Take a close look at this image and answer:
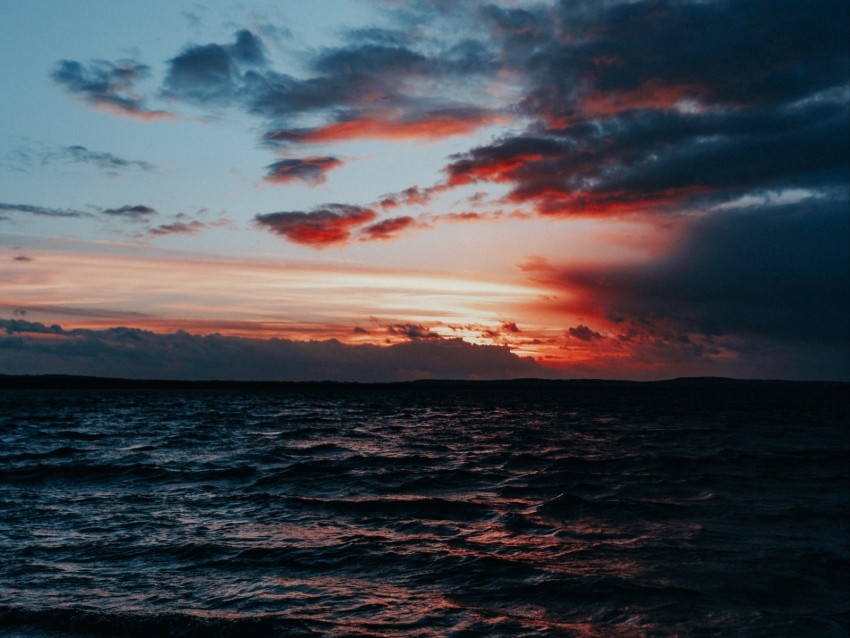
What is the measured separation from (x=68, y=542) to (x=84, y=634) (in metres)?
6.26

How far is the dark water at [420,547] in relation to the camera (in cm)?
1049

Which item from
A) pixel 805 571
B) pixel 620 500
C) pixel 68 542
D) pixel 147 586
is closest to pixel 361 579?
pixel 147 586

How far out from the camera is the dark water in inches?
413

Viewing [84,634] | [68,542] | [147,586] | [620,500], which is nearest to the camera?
[84,634]

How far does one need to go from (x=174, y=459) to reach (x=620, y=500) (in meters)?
20.0

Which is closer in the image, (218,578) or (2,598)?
(2,598)

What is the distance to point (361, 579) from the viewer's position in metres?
12.5

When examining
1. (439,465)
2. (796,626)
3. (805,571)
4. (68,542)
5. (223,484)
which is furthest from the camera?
(439,465)

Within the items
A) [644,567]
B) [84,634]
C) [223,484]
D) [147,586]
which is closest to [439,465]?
[223,484]

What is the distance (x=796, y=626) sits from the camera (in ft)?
34.4

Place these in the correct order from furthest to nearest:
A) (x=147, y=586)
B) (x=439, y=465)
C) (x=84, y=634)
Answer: (x=439, y=465), (x=147, y=586), (x=84, y=634)

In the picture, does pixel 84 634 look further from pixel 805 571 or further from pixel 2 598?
pixel 805 571

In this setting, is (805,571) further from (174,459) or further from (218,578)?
(174,459)

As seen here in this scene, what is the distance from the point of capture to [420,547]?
14883 mm
